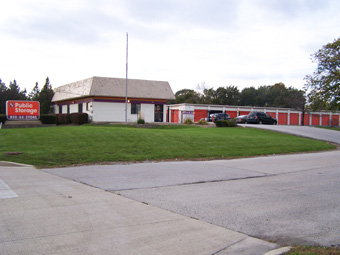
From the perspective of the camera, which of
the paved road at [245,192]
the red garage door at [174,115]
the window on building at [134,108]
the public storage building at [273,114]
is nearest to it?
the paved road at [245,192]

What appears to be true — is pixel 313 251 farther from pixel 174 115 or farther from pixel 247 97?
pixel 247 97

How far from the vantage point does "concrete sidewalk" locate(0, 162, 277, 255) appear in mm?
4738

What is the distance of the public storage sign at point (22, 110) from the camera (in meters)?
30.5

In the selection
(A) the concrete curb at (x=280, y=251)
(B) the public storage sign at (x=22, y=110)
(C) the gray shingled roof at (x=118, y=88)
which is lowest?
(A) the concrete curb at (x=280, y=251)

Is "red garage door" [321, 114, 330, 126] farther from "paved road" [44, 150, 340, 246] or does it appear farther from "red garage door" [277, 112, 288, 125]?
"paved road" [44, 150, 340, 246]

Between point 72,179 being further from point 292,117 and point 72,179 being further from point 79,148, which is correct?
point 292,117

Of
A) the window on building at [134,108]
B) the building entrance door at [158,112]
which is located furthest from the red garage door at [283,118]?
the window on building at [134,108]

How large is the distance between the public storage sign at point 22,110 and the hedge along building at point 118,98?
953 cm

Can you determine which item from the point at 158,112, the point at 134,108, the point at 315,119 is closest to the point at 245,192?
the point at 134,108

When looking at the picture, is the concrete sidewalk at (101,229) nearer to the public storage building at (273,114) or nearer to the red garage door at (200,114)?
the public storage building at (273,114)

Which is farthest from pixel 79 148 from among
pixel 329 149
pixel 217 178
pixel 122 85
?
pixel 122 85

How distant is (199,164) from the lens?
1402 centimetres

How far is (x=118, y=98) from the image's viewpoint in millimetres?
42469

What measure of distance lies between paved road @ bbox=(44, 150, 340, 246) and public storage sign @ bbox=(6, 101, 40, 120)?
21.5 m
